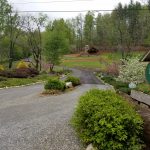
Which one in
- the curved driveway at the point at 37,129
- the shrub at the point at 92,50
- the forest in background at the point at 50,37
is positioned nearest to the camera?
the curved driveway at the point at 37,129

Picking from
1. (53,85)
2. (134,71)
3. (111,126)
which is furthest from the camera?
(134,71)

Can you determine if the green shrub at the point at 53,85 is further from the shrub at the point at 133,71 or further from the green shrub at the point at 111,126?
the green shrub at the point at 111,126

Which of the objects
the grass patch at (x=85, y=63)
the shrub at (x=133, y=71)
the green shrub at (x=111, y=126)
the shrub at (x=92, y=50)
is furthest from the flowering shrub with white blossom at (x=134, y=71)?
the shrub at (x=92, y=50)

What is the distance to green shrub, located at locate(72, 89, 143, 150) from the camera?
27.5ft

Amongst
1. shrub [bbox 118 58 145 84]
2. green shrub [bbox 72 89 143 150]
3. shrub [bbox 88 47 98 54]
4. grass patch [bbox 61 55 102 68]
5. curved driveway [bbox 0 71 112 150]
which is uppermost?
green shrub [bbox 72 89 143 150]

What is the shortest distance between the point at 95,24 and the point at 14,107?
96276 millimetres

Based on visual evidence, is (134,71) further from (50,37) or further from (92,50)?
(92,50)

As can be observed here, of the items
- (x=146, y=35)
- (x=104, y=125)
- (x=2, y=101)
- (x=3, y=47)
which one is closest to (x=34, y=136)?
(x=104, y=125)

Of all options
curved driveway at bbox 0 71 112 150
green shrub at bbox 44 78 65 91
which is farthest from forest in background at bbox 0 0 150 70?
curved driveway at bbox 0 71 112 150

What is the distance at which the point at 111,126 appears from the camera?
27.5 feet

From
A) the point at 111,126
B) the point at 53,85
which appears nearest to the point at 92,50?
the point at 53,85

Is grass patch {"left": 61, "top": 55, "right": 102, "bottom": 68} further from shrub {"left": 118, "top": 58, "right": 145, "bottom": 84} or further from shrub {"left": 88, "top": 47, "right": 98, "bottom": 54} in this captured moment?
shrub {"left": 118, "top": 58, "right": 145, "bottom": 84}

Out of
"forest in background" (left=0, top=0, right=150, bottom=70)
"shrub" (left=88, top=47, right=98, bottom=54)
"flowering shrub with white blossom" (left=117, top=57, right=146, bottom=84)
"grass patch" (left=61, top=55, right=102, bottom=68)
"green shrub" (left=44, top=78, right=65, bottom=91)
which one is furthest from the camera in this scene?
"shrub" (left=88, top=47, right=98, bottom=54)

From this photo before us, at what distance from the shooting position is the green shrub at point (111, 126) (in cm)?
838
